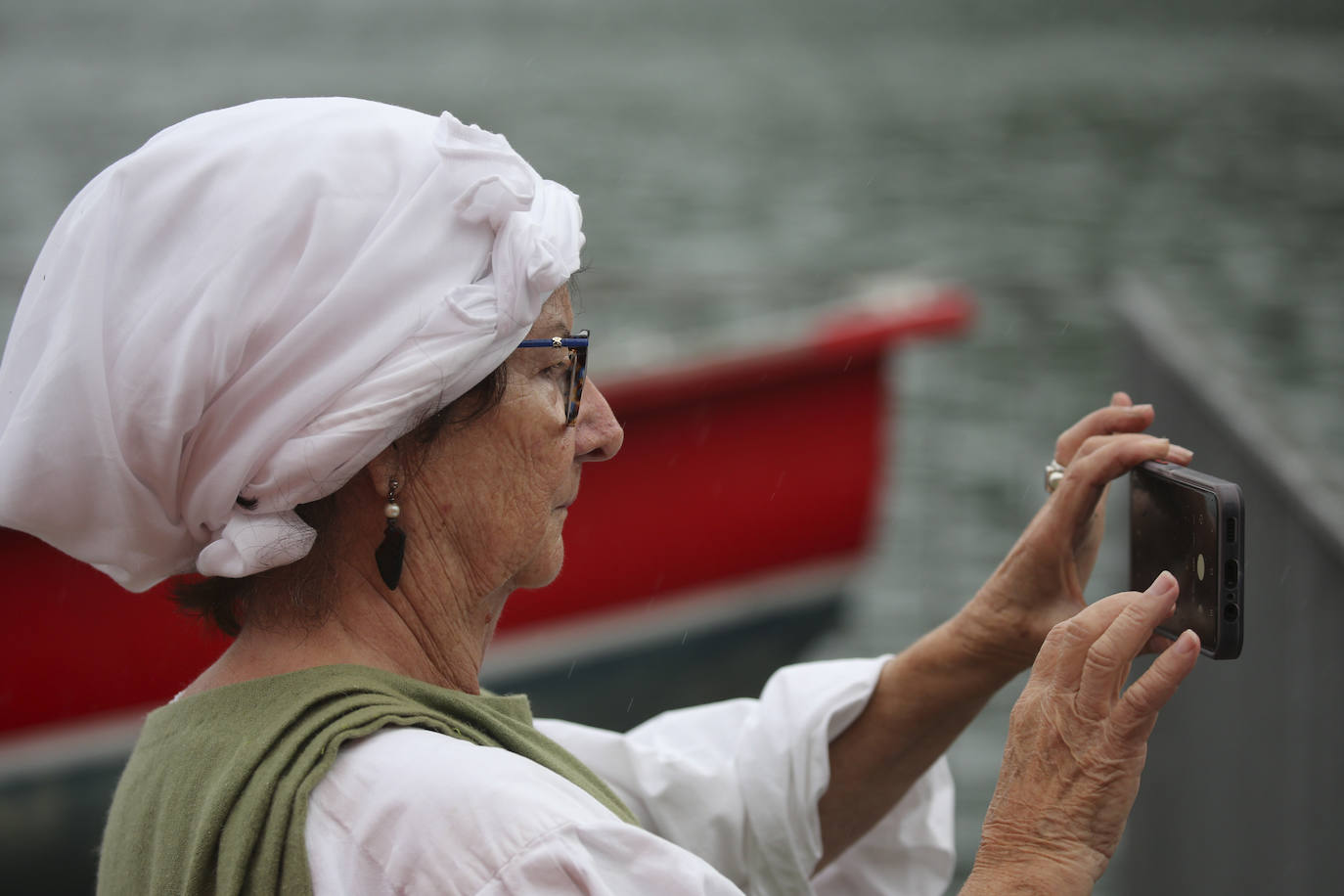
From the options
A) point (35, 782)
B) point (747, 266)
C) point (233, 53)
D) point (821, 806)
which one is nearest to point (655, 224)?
point (747, 266)

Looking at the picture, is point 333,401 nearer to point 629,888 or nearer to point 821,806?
point 629,888

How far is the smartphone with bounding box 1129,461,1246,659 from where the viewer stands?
1.60 m

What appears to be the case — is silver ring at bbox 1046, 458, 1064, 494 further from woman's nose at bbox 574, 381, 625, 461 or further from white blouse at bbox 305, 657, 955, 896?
woman's nose at bbox 574, 381, 625, 461

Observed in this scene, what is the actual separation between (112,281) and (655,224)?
74.2 ft

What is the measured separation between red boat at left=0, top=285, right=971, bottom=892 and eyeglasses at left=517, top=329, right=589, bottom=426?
351cm

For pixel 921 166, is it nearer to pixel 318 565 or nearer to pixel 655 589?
pixel 655 589

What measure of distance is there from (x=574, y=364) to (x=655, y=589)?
5.20 m

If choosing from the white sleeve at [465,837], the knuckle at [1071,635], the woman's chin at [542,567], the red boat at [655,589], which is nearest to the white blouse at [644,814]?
the white sleeve at [465,837]

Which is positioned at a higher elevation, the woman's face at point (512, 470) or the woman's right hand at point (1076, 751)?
the woman's face at point (512, 470)

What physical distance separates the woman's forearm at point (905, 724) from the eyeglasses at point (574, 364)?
2.29 feet

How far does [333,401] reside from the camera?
5.06 ft

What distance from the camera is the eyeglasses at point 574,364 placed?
1.71m

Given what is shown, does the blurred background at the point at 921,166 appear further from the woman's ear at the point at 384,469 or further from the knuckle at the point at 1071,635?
the woman's ear at the point at 384,469

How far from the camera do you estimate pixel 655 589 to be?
271 inches
